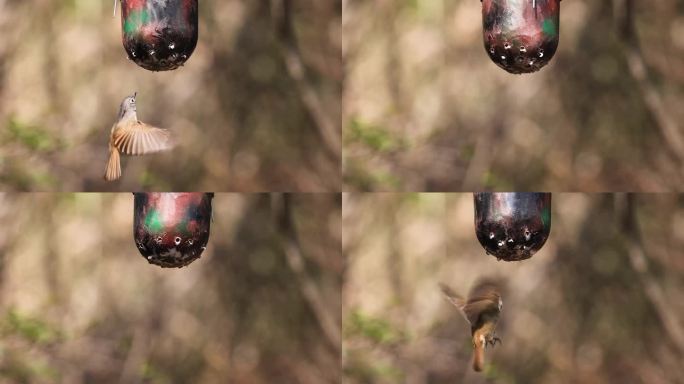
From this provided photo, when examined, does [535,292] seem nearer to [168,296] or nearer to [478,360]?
[478,360]

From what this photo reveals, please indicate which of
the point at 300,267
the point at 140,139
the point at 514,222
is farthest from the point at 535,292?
the point at 140,139

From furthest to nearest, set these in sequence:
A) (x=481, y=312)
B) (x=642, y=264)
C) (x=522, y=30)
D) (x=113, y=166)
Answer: (x=642, y=264), (x=113, y=166), (x=481, y=312), (x=522, y=30)

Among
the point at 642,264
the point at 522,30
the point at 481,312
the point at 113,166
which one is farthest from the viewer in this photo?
the point at 642,264

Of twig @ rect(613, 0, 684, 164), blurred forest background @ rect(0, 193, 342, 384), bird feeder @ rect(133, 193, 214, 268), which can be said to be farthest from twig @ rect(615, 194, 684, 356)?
bird feeder @ rect(133, 193, 214, 268)

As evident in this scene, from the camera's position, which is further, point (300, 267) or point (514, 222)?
point (300, 267)

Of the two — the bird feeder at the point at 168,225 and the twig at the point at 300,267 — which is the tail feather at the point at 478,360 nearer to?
the twig at the point at 300,267

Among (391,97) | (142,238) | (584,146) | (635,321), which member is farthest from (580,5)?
(142,238)

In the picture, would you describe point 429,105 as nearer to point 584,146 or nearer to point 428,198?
point 428,198

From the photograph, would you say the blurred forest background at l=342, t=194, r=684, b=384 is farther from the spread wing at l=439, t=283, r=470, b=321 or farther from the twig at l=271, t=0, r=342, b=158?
the twig at l=271, t=0, r=342, b=158
